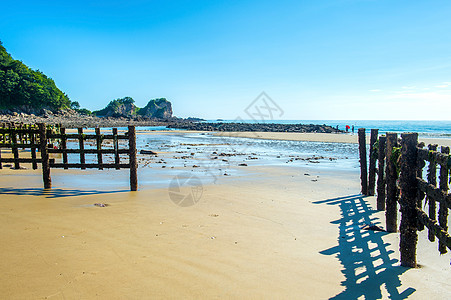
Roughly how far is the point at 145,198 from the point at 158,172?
4717 millimetres

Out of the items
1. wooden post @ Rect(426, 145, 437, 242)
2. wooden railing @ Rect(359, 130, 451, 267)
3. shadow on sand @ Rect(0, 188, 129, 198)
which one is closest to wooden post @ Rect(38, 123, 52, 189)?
shadow on sand @ Rect(0, 188, 129, 198)

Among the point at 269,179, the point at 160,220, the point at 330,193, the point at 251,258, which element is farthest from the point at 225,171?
the point at 251,258

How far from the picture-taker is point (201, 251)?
4.56 meters

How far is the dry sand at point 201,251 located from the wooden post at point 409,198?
248mm

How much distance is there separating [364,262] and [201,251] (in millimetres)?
2652

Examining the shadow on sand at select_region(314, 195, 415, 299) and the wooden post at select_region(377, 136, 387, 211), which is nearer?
the shadow on sand at select_region(314, 195, 415, 299)

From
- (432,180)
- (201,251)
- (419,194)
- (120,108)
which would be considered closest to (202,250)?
(201,251)

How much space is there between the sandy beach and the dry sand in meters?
0.02

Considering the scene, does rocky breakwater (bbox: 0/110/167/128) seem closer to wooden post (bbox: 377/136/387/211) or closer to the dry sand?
the dry sand

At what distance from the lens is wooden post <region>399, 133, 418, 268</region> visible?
419cm

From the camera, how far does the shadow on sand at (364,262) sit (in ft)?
11.7

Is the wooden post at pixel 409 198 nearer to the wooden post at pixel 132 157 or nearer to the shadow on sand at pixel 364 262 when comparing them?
the shadow on sand at pixel 364 262

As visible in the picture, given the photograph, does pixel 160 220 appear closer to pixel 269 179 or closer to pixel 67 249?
pixel 67 249

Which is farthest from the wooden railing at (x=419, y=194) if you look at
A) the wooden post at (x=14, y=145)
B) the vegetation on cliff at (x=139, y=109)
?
the vegetation on cliff at (x=139, y=109)
